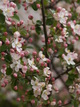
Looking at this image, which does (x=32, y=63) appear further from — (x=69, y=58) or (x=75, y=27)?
(x=75, y=27)

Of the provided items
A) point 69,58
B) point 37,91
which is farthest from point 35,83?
point 69,58

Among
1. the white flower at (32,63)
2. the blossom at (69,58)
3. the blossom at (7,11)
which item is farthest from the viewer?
the blossom at (69,58)

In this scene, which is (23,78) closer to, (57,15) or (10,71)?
(10,71)

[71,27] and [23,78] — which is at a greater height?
[71,27]

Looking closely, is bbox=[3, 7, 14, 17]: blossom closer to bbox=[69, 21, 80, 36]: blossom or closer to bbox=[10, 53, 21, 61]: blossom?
bbox=[10, 53, 21, 61]: blossom

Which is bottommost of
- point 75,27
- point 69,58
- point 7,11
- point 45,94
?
point 45,94

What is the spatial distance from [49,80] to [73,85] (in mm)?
156

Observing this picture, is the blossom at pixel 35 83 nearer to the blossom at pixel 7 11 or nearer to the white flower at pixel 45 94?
the white flower at pixel 45 94

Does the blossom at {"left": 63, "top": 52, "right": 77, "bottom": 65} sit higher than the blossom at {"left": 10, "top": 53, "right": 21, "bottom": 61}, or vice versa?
the blossom at {"left": 10, "top": 53, "right": 21, "bottom": 61}

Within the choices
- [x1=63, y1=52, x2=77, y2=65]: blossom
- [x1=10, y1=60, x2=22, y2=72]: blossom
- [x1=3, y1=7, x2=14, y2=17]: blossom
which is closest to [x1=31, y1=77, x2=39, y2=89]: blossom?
[x1=10, y1=60, x2=22, y2=72]: blossom

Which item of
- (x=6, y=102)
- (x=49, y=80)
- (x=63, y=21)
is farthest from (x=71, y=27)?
(x=6, y=102)

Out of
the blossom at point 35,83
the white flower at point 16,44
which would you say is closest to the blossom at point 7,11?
the white flower at point 16,44

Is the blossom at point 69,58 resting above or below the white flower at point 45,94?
above

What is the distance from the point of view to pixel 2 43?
1.42 meters
